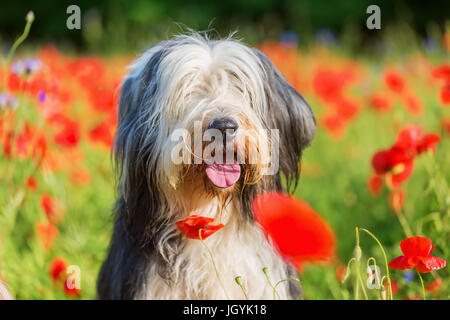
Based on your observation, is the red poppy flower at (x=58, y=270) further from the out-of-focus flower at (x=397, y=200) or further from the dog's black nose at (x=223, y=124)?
the out-of-focus flower at (x=397, y=200)

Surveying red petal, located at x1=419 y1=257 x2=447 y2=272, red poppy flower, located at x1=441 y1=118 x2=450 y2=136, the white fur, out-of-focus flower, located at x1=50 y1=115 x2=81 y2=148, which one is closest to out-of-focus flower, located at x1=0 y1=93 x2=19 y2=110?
out-of-focus flower, located at x1=50 y1=115 x2=81 y2=148

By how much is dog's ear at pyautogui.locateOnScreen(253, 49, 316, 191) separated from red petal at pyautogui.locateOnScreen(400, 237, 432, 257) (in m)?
0.79

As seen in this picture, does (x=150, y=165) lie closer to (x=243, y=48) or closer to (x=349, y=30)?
(x=243, y=48)

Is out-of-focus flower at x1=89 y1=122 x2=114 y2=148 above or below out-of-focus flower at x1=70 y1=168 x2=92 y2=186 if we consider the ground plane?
above

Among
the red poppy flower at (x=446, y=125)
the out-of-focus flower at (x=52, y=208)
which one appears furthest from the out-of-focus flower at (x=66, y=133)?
the red poppy flower at (x=446, y=125)

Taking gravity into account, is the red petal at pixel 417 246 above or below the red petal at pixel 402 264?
above

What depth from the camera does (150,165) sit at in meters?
2.39

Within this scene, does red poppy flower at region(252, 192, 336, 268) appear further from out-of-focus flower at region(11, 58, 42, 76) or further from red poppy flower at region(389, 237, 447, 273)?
out-of-focus flower at region(11, 58, 42, 76)

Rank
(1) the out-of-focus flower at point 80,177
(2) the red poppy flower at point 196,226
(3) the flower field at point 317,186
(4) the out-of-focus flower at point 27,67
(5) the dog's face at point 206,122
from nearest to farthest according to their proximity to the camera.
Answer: (2) the red poppy flower at point 196,226
(5) the dog's face at point 206,122
(3) the flower field at point 317,186
(4) the out-of-focus flower at point 27,67
(1) the out-of-focus flower at point 80,177

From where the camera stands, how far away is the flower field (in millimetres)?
2697

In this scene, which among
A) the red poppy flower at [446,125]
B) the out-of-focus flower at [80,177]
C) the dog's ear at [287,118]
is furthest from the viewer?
the out-of-focus flower at [80,177]

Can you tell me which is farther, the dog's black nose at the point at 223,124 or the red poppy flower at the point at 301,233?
the dog's black nose at the point at 223,124

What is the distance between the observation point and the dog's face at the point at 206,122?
220cm
